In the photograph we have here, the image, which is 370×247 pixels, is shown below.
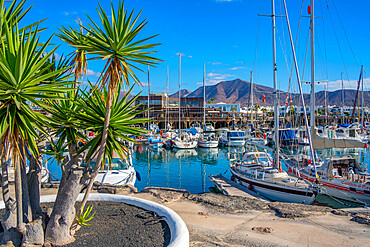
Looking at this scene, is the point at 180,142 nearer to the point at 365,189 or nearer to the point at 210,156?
the point at 210,156

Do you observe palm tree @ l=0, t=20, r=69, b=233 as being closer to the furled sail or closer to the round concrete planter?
Answer: the round concrete planter

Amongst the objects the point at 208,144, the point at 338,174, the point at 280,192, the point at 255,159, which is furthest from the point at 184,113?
the point at 280,192

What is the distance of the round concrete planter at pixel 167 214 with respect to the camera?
6.32 m

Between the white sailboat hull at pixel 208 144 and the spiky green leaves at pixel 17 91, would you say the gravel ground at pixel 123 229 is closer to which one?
the spiky green leaves at pixel 17 91

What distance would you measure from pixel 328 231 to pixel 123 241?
611 centimetres

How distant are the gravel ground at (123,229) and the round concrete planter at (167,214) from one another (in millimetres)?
182

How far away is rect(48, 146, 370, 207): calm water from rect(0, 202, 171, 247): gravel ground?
12724mm

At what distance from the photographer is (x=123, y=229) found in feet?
23.9

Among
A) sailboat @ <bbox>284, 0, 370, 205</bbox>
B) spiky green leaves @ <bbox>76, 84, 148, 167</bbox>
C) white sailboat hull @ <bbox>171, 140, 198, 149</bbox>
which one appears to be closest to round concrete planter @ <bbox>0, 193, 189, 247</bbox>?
spiky green leaves @ <bbox>76, 84, 148, 167</bbox>

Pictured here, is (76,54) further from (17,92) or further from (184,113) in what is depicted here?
(184,113)

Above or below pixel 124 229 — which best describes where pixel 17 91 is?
above

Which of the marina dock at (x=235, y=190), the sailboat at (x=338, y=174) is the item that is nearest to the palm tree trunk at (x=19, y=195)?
the marina dock at (x=235, y=190)

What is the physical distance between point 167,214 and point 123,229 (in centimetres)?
128

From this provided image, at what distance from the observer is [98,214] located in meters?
8.26
